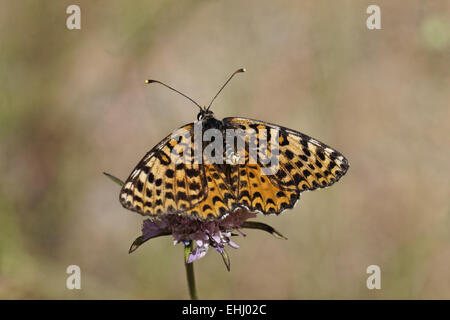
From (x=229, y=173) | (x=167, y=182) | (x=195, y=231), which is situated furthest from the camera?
(x=195, y=231)

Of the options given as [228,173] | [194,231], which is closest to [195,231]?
[194,231]

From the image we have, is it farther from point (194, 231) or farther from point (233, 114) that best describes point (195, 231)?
point (233, 114)

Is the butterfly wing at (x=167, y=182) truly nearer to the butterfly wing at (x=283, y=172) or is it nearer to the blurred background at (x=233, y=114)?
the butterfly wing at (x=283, y=172)

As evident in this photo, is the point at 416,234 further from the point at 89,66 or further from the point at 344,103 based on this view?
the point at 89,66

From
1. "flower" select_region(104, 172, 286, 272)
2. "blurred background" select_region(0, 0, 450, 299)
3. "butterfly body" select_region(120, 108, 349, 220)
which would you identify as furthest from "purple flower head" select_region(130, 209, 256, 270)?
"blurred background" select_region(0, 0, 450, 299)

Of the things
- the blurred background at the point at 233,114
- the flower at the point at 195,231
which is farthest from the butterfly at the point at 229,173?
the blurred background at the point at 233,114

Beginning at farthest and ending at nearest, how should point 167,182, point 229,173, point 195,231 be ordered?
point 195,231 < point 229,173 < point 167,182
